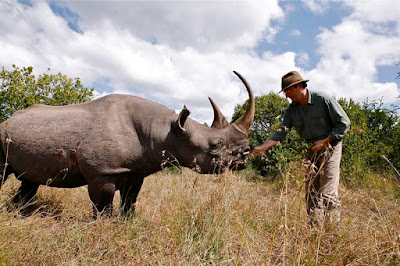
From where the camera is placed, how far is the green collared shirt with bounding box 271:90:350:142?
3.78 meters

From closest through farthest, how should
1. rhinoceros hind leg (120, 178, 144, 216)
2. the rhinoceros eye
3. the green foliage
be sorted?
the rhinoceros eye
rhinoceros hind leg (120, 178, 144, 216)
the green foliage

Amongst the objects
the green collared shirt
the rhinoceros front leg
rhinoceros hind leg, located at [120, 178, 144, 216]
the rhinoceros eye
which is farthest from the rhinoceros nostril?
the rhinoceros front leg

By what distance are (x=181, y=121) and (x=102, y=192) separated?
147cm

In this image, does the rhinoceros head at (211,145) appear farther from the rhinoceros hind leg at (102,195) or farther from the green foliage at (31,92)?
the green foliage at (31,92)

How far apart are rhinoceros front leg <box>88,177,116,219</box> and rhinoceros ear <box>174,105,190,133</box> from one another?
3.81 feet

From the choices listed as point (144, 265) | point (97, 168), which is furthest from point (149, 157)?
point (144, 265)

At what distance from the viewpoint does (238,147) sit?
437 cm

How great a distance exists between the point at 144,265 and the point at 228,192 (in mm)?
1303

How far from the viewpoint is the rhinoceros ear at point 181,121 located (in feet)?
13.1

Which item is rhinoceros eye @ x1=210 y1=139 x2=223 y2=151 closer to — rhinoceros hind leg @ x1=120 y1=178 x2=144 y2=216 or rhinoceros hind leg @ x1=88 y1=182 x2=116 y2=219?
rhinoceros hind leg @ x1=120 y1=178 x2=144 y2=216

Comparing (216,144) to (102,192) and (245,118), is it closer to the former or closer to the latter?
(245,118)

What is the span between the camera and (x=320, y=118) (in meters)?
4.07

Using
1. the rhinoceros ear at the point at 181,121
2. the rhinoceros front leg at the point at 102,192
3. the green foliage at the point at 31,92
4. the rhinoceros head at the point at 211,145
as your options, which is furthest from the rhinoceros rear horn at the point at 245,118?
the green foliage at the point at 31,92

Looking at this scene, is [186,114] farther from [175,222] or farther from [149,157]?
[175,222]
